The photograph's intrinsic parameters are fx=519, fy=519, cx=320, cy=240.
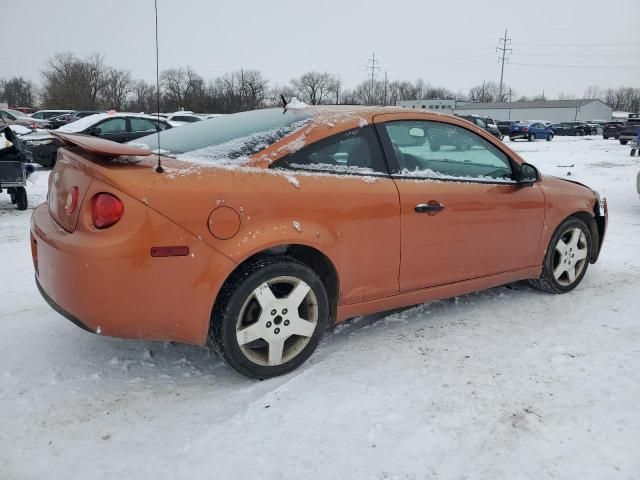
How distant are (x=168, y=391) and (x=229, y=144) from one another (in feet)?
4.61

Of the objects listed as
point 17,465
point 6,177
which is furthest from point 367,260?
point 6,177

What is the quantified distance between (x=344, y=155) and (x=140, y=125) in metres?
11.6

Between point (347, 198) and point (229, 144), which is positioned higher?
point (229, 144)

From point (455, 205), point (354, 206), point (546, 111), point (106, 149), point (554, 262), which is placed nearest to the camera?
point (106, 149)

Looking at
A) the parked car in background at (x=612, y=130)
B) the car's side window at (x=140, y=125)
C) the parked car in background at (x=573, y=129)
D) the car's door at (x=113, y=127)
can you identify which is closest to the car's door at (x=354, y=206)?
the car's door at (x=113, y=127)

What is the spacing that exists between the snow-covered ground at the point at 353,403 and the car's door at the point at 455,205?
0.44 metres

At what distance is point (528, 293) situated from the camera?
4.41m

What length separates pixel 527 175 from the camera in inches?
153

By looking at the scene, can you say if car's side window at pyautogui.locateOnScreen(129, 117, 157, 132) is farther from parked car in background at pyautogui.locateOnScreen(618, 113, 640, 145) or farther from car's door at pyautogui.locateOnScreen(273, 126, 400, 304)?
parked car in background at pyautogui.locateOnScreen(618, 113, 640, 145)

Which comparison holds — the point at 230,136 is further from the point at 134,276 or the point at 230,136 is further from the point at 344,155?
the point at 134,276

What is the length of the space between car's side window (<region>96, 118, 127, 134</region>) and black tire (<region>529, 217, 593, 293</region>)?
11.3 metres

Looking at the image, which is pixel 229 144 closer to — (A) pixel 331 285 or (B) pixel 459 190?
(A) pixel 331 285

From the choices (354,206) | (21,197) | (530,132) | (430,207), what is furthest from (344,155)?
(530,132)

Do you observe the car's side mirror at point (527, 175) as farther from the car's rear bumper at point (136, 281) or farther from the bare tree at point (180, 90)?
the bare tree at point (180, 90)
